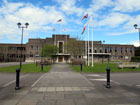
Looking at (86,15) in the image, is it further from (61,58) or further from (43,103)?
(61,58)

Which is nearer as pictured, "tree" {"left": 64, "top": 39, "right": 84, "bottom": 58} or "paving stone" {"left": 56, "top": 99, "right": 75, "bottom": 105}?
"paving stone" {"left": 56, "top": 99, "right": 75, "bottom": 105}

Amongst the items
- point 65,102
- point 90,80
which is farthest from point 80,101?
point 90,80

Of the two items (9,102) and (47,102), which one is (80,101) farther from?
(9,102)

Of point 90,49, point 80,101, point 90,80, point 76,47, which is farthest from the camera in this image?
point 90,49

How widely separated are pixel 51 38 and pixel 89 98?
55382 mm

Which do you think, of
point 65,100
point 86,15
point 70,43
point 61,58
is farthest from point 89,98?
point 61,58

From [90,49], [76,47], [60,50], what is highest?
[90,49]

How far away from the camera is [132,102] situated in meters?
4.76

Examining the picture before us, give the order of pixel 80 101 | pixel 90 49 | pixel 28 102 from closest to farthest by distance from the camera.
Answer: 1. pixel 28 102
2. pixel 80 101
3. pixel 90 49

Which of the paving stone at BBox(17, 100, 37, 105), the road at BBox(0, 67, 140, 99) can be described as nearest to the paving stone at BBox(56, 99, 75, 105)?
the paving stone at BBox(17, 100, 37, 105)

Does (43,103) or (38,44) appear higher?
(38,44)

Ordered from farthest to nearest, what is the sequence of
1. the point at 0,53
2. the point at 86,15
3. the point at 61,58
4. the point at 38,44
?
the point at 38,44 → the point at 61,58 → the point at 0,53 → the point at 86,15

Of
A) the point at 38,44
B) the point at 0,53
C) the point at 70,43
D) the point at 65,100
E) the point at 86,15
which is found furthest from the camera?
the point at 38,44

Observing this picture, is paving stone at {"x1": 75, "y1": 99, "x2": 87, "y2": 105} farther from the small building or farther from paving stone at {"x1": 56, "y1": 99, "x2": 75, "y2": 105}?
the small building
